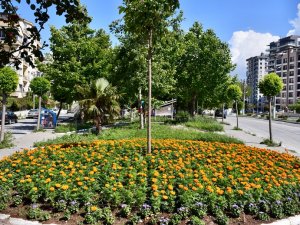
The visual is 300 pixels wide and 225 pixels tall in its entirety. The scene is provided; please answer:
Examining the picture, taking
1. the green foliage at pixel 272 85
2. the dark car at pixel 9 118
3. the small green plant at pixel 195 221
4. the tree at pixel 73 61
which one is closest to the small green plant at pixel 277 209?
the small green plant at pixel 195 221

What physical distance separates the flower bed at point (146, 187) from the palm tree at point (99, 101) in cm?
780

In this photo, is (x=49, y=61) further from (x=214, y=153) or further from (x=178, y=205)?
(x=178, y=205)

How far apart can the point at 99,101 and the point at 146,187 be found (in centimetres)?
1101

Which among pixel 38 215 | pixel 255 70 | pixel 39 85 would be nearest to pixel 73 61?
pixel 39 85

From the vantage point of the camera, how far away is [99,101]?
56.1 feet

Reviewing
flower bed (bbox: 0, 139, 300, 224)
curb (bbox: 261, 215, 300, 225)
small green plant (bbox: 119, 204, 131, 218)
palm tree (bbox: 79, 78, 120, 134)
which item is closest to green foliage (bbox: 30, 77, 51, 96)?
palm tree (bbox: 79, 78, 120, 134)

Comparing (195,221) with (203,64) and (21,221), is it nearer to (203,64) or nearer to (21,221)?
(21,221)

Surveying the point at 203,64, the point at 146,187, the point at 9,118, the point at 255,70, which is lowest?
the point at 146,187

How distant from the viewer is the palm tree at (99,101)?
55.2 ft

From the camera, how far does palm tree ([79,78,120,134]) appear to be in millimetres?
16812

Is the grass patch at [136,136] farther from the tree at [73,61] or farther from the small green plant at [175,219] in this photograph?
the tree at [73,61]

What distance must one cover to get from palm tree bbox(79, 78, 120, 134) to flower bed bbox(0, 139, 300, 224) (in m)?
7.80

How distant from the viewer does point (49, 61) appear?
90.4 feet

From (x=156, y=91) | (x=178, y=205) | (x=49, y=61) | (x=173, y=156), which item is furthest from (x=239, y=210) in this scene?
(x=49, y=61)
